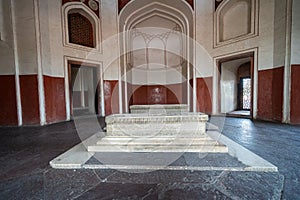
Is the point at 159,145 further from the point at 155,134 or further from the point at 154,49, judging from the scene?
the point at 154,49

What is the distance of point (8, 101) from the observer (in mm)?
4746

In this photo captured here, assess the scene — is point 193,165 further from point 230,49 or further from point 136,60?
point 136,60

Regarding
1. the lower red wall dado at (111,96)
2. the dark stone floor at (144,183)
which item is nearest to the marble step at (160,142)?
the dark stone floor at (144,183)

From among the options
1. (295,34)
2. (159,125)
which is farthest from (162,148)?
(295,34)

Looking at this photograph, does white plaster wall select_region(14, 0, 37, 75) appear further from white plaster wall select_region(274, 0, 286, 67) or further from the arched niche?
white plaster wall select_region(274, 0, 286, 67)

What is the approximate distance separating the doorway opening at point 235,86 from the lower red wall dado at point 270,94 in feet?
5.30

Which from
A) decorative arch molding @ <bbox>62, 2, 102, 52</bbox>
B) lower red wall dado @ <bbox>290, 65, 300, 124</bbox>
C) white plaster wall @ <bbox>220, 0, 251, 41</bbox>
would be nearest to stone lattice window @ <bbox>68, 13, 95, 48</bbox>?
decorative arch molding @ <bbox>62, 2, 102, 52</bbox>

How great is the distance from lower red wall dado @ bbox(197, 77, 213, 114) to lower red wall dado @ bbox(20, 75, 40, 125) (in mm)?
5696

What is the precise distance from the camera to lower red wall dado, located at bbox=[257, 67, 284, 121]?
4.59 meters

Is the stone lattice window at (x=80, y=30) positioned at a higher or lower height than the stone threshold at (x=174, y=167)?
higher

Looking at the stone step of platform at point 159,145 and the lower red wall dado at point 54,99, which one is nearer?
the stone step of platform at point 159,145

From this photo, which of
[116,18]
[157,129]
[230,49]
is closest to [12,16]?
[116,18]

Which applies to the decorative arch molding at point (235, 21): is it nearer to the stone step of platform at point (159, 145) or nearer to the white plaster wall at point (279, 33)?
the white plaster wall at point (279, 33)

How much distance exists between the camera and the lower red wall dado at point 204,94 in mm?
6434
